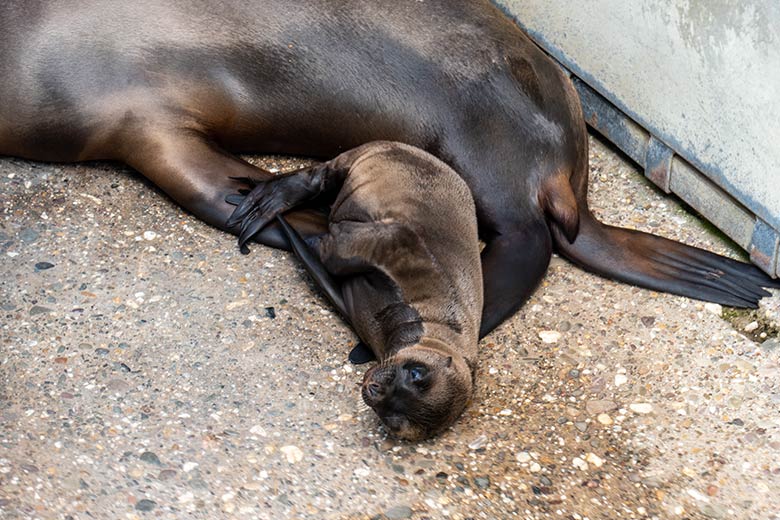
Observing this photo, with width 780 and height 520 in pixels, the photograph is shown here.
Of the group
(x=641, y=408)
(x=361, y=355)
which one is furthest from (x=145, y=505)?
(x=641, y=408)

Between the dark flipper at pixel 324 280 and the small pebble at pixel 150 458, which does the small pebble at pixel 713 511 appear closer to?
the dark flipper at pixel 324 280

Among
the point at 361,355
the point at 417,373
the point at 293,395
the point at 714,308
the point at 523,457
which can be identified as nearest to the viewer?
the point at 417,373

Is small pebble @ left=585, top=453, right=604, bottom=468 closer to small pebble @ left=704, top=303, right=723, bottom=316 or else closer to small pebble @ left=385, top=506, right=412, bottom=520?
small pebble @ left=385, top=506, right=412, bottom=520

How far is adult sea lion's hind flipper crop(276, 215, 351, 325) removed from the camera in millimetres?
3771

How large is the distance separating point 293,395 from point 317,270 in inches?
18.6

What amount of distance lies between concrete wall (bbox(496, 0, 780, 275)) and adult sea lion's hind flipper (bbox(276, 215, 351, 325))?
134cm

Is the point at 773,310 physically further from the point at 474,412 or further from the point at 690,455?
the point at 474,412

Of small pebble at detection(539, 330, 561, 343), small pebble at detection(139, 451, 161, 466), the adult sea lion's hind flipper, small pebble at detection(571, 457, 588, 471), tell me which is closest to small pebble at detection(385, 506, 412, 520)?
small pebble at detection(571, 457, 588, 471)

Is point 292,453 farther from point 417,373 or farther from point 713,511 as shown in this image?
point 713,511

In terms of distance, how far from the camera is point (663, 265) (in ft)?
13.3

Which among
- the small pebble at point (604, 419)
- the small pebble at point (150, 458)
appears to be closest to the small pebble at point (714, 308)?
the small pebble at point (604, 419)

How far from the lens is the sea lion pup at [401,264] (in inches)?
128

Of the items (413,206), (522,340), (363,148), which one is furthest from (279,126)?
(522,340)

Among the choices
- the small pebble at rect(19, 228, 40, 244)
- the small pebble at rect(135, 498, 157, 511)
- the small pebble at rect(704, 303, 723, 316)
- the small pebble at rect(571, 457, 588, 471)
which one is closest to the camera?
the small pebble at rect(135, 498, 157, 511)
